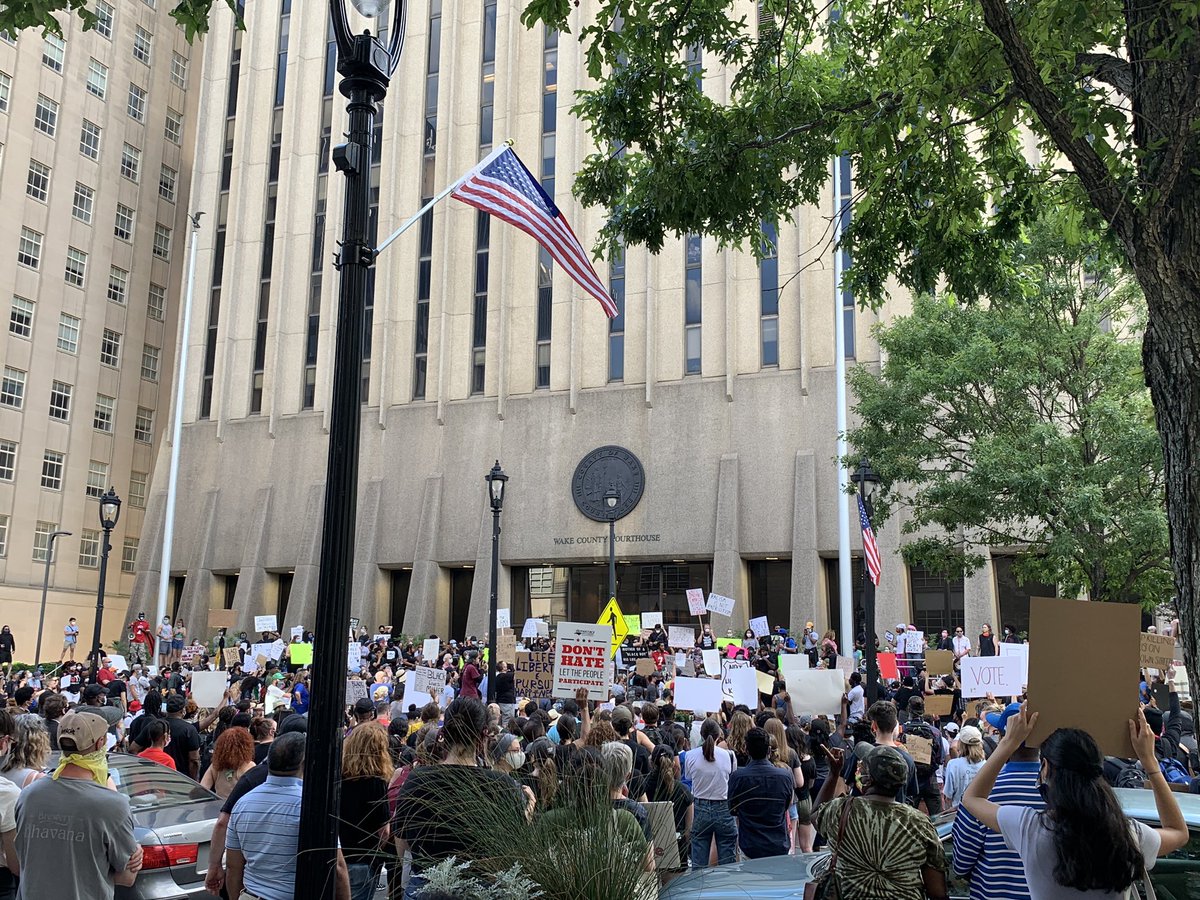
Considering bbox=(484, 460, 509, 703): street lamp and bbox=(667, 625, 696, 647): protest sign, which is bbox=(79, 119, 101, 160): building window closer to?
bbox=(484, 460, 509, 703): street lamp

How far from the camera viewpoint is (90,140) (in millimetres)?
49219

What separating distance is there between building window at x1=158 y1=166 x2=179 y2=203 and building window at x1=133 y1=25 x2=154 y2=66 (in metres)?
5.27

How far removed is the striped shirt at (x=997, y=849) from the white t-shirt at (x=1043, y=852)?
520mm

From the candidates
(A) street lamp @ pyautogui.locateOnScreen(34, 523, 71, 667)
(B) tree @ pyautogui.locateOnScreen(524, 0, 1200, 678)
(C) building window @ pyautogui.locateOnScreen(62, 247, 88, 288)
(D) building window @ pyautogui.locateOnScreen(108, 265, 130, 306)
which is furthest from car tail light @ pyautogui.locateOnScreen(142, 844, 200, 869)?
(D) building window @ pyautogui.locateOnScreen(108, 265, 130, 306)

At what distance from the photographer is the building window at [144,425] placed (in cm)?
5125

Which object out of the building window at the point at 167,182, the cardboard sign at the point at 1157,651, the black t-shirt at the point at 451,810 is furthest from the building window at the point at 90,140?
the black t-shirt at the point at 451,810

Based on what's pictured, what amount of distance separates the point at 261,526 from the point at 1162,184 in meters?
40.3

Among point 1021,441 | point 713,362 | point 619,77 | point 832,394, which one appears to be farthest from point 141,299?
point 619,77

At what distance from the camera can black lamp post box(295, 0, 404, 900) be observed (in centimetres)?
502

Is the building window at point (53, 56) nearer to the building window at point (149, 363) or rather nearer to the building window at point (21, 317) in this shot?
the building window at point (21, 317)

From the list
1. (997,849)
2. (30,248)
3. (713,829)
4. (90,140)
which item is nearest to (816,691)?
(713,829)

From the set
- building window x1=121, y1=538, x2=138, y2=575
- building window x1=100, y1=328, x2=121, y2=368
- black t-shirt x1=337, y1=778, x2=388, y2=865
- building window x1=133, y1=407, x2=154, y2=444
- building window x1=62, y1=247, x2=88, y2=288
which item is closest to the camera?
black t-shirt x1=337, y1=778, x2=388, y2=865

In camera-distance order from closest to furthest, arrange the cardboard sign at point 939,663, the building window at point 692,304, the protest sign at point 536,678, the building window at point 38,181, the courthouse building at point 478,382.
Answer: the protest sign at point 536,678, the cardboard sign at point 939,663, the courthouse building at point 478,382, the building window at point 692,304, the building window at point 38,181

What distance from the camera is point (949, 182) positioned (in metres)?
8.93
